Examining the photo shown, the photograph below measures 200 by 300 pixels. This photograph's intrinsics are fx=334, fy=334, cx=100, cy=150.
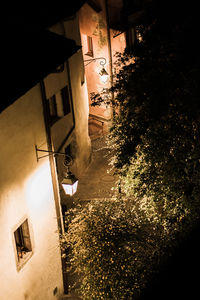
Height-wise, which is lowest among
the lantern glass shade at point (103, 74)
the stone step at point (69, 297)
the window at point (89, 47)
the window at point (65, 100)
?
the stone step at point (69, 297)


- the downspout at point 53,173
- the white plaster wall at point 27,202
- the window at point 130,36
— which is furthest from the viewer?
the window at point 130,36

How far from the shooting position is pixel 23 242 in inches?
392

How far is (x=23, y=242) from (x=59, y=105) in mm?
6540

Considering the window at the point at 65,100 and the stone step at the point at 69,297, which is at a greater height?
the window at the point at 65,100

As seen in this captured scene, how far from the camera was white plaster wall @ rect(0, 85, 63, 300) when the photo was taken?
8.53 m

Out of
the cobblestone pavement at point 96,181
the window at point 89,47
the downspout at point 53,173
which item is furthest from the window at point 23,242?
the window at point 89,47

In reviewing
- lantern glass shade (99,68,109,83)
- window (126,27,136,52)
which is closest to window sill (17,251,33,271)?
lantern glass shade (99,68,109,83)

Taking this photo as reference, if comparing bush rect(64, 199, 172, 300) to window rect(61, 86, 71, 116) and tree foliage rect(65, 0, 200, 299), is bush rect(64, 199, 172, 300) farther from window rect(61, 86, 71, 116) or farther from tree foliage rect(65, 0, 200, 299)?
window rect(61, 86, 71, 116)

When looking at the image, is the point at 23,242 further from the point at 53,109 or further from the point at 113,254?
the point at 53,109

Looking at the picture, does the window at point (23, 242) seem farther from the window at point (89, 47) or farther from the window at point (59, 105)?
the window at point (89, 47)

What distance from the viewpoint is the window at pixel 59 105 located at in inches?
551

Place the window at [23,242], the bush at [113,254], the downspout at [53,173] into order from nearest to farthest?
the bush at [113,254], the window at [23,242], the downspout at [53,173]

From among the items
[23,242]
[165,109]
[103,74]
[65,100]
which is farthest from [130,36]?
[23,242]

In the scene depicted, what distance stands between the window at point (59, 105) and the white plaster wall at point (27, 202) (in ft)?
12.1
